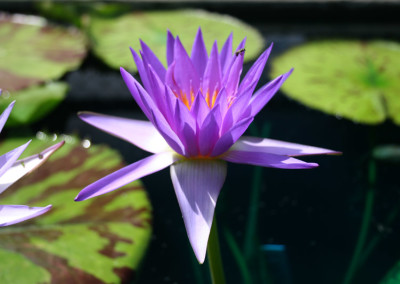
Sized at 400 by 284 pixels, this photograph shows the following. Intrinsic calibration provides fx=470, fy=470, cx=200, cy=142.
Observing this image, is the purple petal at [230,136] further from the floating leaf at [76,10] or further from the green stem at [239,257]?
the floating leaf at [76,10]

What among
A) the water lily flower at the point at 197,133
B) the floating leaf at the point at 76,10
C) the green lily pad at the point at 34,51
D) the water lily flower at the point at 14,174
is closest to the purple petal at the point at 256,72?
the water lily flower at the point at 197,133

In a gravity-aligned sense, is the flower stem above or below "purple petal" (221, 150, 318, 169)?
below

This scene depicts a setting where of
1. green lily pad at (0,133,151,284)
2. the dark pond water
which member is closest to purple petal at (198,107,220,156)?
green lily pad at (0,133,151,284)

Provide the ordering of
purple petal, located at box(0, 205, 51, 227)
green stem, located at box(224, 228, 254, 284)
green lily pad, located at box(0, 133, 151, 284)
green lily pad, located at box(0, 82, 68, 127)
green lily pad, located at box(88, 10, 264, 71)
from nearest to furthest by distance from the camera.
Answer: purple petal, located at box(0, 205, 51, 227) < green lily pad, located at box(0, 133, 151, 284) < green stem, located at box(224, 228, 254, 284) < green lily pad, located at box(0, 82, 68, 127) < green lily pad, located at box(88, 10, 264, 71)

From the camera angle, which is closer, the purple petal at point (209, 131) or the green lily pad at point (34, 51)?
the purple petal at point (209, 131)

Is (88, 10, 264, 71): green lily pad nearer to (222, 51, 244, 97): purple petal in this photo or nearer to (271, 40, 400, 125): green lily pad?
(271, 40, 400, 125): green lily pad

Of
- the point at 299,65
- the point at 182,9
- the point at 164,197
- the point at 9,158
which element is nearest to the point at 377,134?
the point at 299,65
